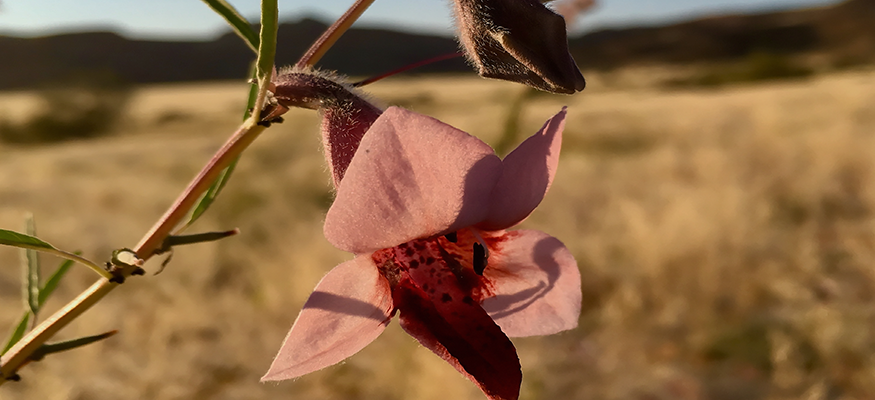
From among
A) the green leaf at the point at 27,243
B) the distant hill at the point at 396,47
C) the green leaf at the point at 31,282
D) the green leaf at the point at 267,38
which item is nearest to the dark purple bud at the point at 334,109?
the green leaf at the point at 267,38

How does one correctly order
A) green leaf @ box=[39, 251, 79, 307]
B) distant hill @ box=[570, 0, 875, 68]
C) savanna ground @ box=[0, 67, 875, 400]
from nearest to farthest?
1. green leaf @ box=[39, 251, 79, 307]
2. savanna ground @ box=[0, 67, 875, 400]
3. distant hill @ box=[570, 0, 875, 68]

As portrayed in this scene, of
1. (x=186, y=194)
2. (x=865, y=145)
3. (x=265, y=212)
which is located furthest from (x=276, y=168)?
(x=186, y=194)

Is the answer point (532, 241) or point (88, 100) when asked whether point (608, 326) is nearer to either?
point (532, 241)

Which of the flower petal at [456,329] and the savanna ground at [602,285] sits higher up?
the flower petal at [456,329]

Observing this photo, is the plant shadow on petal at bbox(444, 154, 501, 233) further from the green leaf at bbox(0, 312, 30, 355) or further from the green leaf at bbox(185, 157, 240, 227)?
the green leaf at bbox(0, 312, 30, 355)

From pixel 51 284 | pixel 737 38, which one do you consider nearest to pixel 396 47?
pixel 737 38

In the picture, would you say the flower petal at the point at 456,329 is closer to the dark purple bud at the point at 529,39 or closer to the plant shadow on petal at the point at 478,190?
the plant shadow on petal at the point at 478,190

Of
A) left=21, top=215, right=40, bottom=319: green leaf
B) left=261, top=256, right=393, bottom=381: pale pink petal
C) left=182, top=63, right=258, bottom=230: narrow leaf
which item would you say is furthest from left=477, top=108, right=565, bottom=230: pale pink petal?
left=21, top=215, right=40, bottom=319: green leaf

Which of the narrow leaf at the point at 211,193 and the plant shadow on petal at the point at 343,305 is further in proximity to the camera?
the narrow leaf at the point at 211,193
